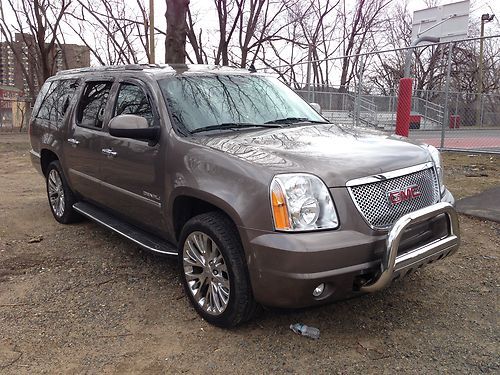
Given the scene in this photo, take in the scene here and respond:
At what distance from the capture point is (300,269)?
277cm

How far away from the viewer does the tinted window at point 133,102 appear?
4098mm

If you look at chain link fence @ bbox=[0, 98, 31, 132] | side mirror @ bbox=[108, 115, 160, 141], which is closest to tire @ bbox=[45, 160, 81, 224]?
side mirror @ bbox=[108, 115, 160, 141]

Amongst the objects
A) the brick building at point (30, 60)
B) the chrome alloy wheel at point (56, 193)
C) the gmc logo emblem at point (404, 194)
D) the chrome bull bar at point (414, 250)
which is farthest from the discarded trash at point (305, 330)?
the brick building at point (30, 60)

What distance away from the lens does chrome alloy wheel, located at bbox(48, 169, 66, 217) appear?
584 centimetres

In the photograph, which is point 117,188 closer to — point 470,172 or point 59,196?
point 59,196

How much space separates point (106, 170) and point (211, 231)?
5.75 feet

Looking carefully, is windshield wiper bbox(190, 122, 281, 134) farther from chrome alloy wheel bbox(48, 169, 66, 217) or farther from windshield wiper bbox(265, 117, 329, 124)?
chrome alloy wheel bbox(48, 169, 66, 217)

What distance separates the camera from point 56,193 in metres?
6.02

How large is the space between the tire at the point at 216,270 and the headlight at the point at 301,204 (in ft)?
1.44

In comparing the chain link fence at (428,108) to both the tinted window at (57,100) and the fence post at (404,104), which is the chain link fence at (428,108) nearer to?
the fence post at (404,104)

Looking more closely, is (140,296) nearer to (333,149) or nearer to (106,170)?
(106,170)

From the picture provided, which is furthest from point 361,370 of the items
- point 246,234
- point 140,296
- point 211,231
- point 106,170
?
point 106,170

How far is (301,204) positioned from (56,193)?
415 cm

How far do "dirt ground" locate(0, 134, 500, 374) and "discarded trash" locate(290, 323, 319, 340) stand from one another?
4 cm
